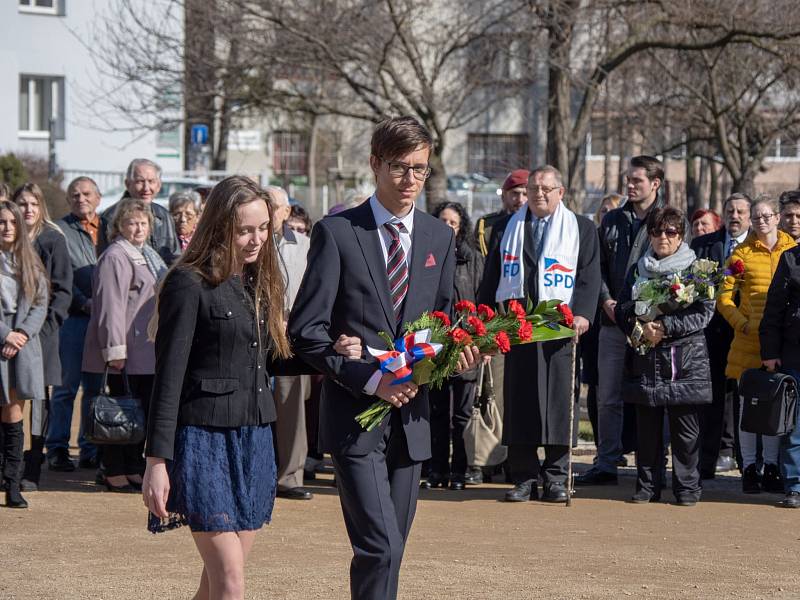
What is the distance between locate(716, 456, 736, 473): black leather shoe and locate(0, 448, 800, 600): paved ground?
4.08 feet

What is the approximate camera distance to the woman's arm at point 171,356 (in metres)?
4.60

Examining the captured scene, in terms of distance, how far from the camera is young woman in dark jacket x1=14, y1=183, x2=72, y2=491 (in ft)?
30.2

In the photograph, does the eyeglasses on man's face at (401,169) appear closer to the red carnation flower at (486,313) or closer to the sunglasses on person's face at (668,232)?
the red carnation flower at (486,313)

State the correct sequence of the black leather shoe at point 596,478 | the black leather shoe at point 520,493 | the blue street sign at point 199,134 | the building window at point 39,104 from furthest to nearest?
the building window at point 39,104 < the blue street sign at point 199,134 < the black leather shoe at point 596,478 < the black leather shoe at point 520,493

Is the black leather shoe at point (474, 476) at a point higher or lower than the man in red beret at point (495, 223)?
lower

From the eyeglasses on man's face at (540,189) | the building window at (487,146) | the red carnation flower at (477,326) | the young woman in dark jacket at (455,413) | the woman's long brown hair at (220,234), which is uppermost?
the building window at (487,146)

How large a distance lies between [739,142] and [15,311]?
1718cm

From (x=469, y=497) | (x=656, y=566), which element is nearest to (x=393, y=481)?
(x=656, y=566)

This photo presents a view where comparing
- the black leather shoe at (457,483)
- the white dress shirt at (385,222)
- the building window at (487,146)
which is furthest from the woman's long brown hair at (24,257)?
Answer: the building window at (487,146)

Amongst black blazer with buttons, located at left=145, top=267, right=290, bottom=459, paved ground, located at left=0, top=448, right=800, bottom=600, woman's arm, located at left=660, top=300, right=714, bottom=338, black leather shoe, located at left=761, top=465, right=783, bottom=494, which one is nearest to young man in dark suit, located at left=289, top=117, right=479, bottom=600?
black blazer with buttons, located at left=145, top=267, right=290, bottom=459

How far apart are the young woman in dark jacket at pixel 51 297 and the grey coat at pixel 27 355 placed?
0.69ft

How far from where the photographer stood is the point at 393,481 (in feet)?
16.1

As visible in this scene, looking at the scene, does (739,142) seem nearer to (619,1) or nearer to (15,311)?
(619,1)

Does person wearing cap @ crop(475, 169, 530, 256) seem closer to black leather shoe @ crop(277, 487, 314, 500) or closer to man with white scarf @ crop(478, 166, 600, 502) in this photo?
man with white scarf @ crop(478, 166, 600, 502)
